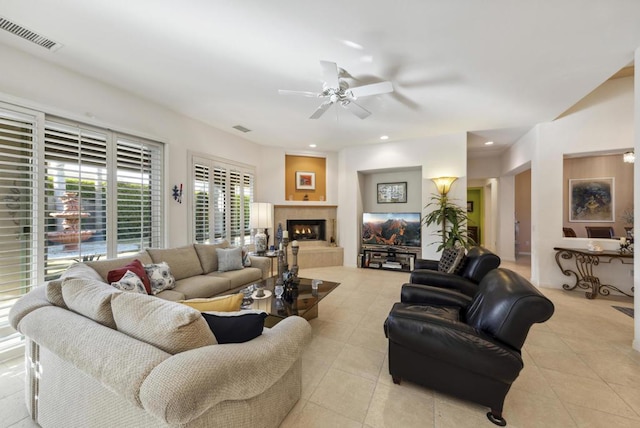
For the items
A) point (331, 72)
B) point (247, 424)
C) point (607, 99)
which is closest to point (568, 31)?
point (331, 72)

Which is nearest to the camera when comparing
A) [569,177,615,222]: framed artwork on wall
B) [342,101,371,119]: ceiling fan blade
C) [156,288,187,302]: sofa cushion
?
[156,288,187,302]: sofa cushion

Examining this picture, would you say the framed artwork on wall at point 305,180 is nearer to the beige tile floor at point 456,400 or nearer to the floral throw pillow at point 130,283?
the beige tile floor at point 456,400

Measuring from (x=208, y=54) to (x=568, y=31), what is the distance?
328 centimetres

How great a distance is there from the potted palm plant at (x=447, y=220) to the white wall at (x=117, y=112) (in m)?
4.22

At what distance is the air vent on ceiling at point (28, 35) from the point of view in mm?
2033

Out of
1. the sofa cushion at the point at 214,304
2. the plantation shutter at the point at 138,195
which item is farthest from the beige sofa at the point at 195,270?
the sofa cushion at the point at 214,304

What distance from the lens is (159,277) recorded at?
8.90 ft

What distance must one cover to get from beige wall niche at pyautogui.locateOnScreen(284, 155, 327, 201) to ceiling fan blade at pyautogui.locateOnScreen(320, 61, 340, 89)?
343cm

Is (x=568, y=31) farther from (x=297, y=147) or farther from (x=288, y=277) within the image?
(x=297, y=147)

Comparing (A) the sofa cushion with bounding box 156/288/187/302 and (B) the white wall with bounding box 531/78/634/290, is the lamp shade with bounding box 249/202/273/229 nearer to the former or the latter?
(A) the sofa cushion with bounding box 156/288/187/302

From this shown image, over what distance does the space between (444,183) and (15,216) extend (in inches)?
236

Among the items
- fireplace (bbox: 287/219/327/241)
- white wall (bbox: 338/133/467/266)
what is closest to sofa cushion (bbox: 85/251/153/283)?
fireplace (bbox: 287/219/327/241)

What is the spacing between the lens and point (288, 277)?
278cm

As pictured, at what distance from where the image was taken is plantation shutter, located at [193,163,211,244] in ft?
13.8
